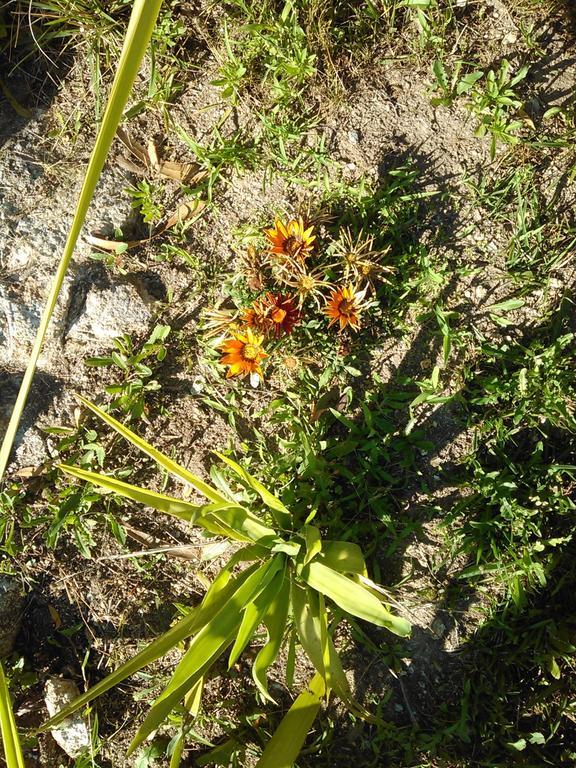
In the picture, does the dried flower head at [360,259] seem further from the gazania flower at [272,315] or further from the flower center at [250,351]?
the flower center at [250,351]

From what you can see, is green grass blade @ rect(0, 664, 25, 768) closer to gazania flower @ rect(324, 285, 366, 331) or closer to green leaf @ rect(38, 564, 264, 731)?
green leaf @ rect(38, 564, 264, 731)

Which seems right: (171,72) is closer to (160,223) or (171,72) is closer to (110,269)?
(160,223)

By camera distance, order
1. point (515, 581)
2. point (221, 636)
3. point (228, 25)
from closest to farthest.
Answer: point (221, 636) → point (515, 581) → point (228, 25)

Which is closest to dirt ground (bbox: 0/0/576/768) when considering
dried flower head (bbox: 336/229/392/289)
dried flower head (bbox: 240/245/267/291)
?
dried flower head (bbox: 240/245/267/291)

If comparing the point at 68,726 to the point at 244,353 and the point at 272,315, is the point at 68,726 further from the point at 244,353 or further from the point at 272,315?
the point at 272,315

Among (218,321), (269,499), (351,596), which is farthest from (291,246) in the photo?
(351,596)

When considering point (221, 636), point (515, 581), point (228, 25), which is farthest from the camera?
point (228, 25)

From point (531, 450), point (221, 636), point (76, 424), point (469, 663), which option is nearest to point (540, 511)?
point (531, 450)
